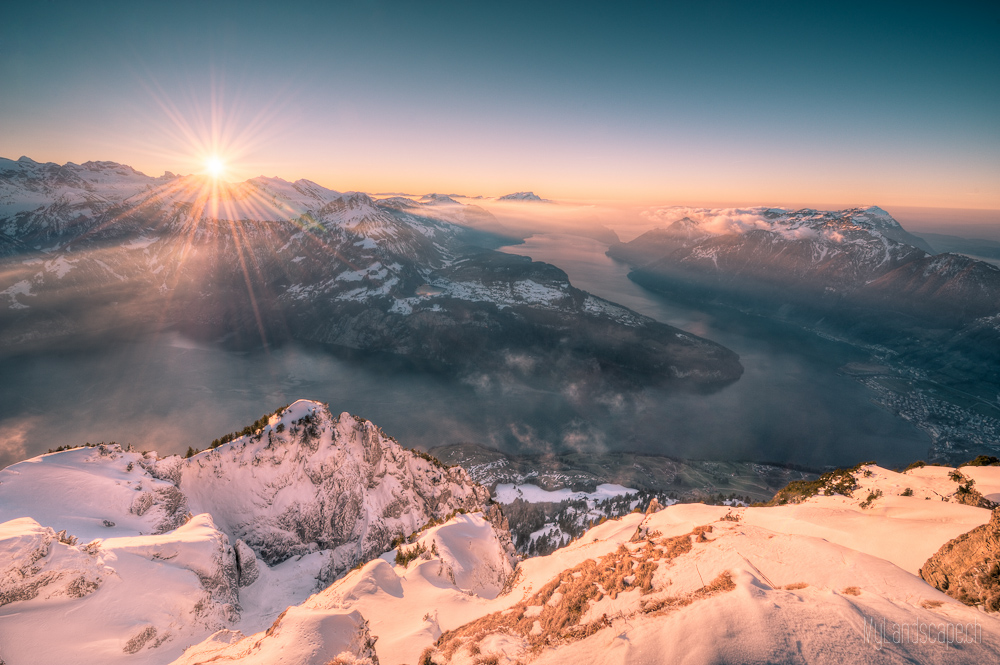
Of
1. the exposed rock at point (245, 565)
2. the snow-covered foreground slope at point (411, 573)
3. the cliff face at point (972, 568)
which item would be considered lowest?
the exposed rock at point (245, 565)

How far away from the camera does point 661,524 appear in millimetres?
37875

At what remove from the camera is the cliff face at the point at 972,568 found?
14.4m

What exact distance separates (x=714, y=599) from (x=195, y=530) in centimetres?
5559

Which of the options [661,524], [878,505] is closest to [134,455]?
[661,524]

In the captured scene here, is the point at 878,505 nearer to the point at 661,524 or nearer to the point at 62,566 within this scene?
the point at 661,524

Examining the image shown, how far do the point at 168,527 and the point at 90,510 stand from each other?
797 centimetres

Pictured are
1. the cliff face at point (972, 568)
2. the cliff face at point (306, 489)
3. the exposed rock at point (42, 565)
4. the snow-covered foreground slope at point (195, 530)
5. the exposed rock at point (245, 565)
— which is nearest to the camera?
the cliff face at point (972, 568)

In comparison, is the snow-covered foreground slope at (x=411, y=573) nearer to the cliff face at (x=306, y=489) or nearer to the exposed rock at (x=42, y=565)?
the exposed rock at (x=42, y=565)

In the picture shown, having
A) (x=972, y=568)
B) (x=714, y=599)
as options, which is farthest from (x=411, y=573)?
(x=972, y=568)

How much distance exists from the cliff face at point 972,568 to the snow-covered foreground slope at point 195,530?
115 feet

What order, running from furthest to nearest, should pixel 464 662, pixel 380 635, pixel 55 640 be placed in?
pixel 380 635
pixel 55 640
pixel 464 662

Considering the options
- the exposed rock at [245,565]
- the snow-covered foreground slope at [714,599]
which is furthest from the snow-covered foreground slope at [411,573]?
the exposed rock at [245,565]

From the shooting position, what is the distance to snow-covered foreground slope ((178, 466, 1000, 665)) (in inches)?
514

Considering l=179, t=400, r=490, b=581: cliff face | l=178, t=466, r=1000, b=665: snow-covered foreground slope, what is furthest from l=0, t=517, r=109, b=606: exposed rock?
l=179, t=400, r=490, b=581: cliff face
